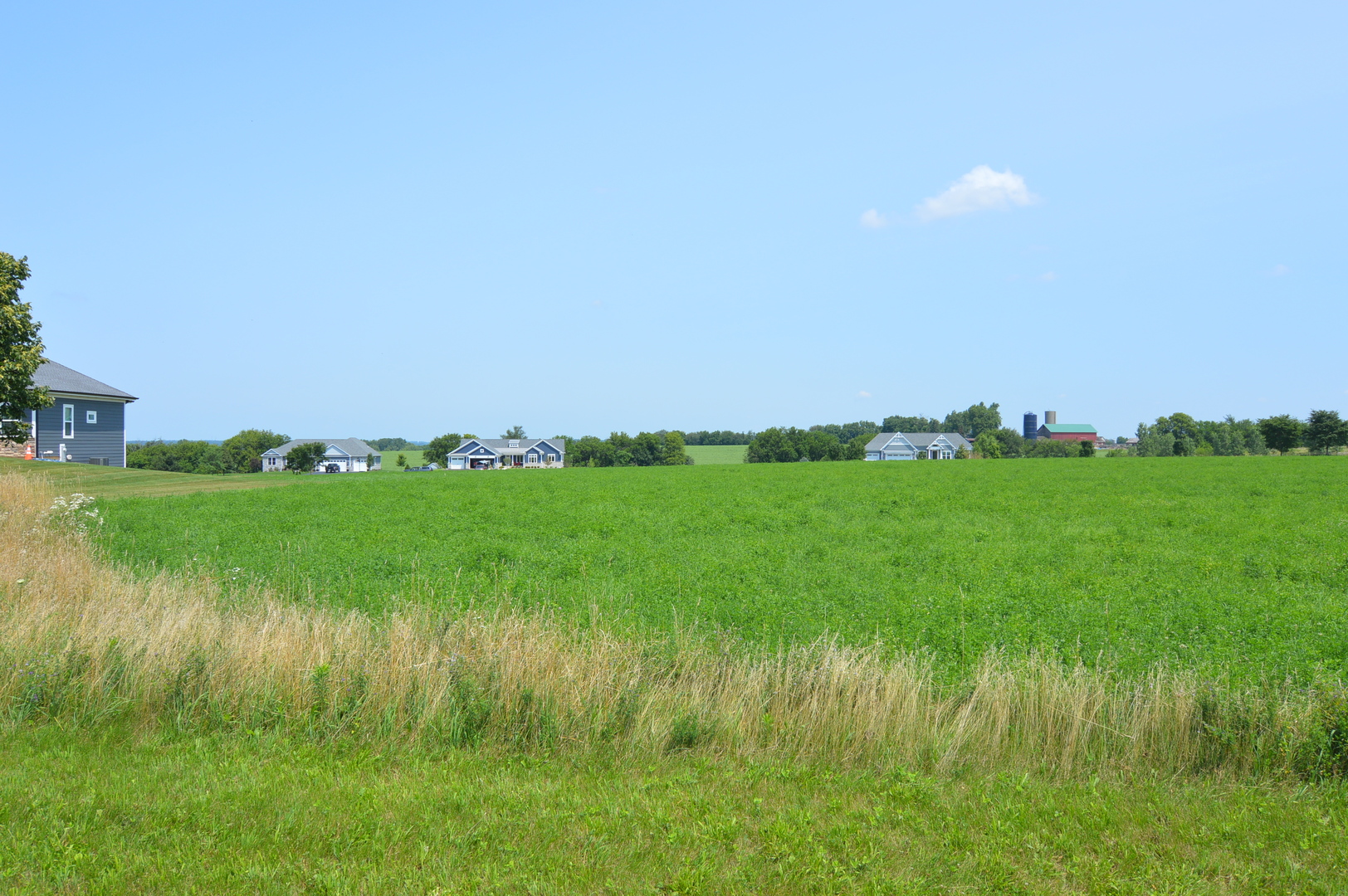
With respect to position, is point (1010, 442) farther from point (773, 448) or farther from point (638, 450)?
point (638, 450)

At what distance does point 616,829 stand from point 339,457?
10717cm

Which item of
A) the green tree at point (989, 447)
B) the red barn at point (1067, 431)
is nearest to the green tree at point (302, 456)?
the green tree at point (989, 447)

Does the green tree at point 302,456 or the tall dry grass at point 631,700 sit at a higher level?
the green tree at point 302,456

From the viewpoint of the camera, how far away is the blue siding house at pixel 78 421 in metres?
38.1

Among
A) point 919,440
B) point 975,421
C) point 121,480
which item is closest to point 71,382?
point 121,480

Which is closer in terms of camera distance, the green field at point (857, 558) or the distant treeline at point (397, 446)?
the green field at point (857, 558)

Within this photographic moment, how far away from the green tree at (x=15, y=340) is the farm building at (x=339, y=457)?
7620cm

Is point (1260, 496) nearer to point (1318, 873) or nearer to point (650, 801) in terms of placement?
point (1318, 873)

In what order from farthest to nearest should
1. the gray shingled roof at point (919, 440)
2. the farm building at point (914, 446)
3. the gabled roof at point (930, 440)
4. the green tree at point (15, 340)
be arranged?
the gabled roof at point (930, 440) < the gray shingled roof at point (919, 440) < the farm building at point (914, 446) < the green tree at point (15, 340)

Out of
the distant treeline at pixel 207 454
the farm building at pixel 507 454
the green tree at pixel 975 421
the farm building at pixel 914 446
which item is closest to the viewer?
the distant treeline at pixel 207 454

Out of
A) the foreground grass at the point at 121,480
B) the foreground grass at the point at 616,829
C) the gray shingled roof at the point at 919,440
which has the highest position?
the gray shingled roof at the point at 919,440

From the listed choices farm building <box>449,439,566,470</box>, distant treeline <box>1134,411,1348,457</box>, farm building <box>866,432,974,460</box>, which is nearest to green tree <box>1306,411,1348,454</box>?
distant treeline <box>1134,411,1348,457</box>

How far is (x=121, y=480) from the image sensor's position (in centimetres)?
3133

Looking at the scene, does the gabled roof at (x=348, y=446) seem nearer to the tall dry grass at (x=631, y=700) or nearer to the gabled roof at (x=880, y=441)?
the gabled roof at (x=880, y=441)
